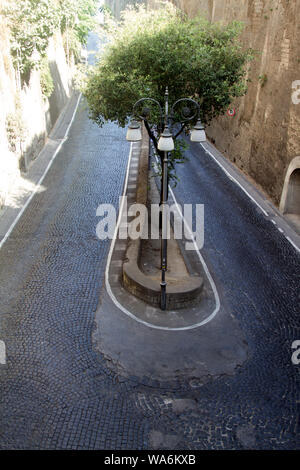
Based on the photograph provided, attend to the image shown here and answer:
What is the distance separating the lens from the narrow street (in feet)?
25.2

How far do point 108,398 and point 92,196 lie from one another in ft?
35.3

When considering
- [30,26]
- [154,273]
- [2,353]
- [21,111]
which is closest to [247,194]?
[154,273]

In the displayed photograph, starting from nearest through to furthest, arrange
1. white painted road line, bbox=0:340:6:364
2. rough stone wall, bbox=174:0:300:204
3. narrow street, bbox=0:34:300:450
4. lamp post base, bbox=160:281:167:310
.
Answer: narrow street, bbox=0:34:300:450, white painted road line, bbox=0:340:6:364, lamp post base, bbox=160:281:167:310, rough stone wall, bbox=174:0:300:204

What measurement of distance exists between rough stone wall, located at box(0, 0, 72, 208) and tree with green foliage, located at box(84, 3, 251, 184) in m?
5.00

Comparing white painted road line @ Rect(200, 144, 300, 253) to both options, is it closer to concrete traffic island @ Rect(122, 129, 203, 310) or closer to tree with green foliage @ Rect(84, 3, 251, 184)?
concrete traffic island @ Rect(122, 129, 203, 310)

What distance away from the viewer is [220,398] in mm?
8484

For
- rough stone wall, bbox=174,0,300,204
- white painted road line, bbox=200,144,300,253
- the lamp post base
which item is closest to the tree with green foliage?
rough stone wall, bbox=174,0,300,204

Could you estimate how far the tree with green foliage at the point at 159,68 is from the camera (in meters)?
14.1

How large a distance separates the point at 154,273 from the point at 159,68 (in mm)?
6709

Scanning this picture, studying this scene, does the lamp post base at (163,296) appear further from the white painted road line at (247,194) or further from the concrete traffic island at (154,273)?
the white painted road line at (247,194)

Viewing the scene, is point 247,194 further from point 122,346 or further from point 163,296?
point 122,346

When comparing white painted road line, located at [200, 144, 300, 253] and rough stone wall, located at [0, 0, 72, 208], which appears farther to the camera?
rough stone wall, located at [0, 0, 72, 208]
